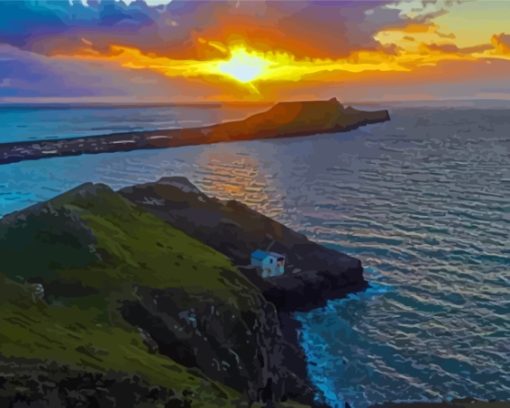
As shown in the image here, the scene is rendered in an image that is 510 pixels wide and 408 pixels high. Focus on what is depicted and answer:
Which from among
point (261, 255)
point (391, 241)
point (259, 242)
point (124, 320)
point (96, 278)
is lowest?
point (391, 241)

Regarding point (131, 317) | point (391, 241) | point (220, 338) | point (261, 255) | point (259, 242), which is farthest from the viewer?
point (391, 241)

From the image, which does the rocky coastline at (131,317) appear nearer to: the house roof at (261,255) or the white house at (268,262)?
the white house at (268,262)

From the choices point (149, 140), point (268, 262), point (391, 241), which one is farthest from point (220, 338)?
point (149, 140)

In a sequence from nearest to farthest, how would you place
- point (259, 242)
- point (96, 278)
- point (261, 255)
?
point (96, 278) < point (261, 255) < point (259, 242)

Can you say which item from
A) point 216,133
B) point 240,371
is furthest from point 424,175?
point 216,133

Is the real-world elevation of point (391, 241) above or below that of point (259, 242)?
below

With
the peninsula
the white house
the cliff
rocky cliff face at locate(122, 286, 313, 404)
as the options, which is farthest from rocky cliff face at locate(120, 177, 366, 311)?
the peninsula

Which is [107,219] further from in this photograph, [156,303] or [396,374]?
[396,374]

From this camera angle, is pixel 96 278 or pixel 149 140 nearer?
pixel 96 278

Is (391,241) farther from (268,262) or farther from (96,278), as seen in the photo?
(96,278)
